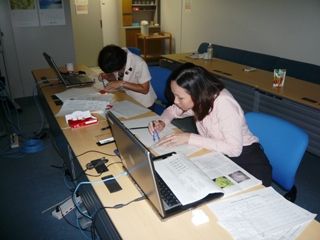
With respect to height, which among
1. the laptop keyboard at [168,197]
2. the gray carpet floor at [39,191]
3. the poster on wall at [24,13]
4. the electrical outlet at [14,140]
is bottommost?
the gray carpet floor at [39,191]

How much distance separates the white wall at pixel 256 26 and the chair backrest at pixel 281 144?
2.60 metres

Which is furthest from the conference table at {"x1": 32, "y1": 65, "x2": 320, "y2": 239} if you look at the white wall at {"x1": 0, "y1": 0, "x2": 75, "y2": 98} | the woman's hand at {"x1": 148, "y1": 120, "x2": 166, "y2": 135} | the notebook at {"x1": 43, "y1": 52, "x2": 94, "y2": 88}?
the white wall at {"x1": 0, "y1": 0, "x2": 75, "y2": 98}

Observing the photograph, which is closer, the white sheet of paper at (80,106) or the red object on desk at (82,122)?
the red object on desk at (82,122)

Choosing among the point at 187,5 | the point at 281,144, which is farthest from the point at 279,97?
the point at 187,5

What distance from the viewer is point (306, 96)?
2482 millimetres

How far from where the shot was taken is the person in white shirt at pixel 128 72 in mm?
2199

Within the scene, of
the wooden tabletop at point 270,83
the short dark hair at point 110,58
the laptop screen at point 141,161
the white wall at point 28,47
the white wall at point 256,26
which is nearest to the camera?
the laptop screen at point 141,161

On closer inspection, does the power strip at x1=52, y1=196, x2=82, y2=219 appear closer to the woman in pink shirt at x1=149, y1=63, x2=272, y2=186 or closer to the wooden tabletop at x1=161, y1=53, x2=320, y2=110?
the woman in pink shirt at x1=149, y1=63, x2=272, y2=186

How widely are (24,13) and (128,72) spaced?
98.1 inches

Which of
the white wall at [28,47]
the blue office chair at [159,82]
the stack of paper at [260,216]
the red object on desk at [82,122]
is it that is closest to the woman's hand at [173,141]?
the stack of paper at [260,216]

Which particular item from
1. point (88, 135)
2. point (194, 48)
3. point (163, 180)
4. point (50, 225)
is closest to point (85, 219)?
point (50, 225)

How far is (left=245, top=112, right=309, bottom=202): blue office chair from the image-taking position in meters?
1.38

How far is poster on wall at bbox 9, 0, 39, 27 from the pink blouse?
140 inches

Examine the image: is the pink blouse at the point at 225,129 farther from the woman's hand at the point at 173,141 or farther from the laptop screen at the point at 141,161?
the laptop screen at the point at 141,161
